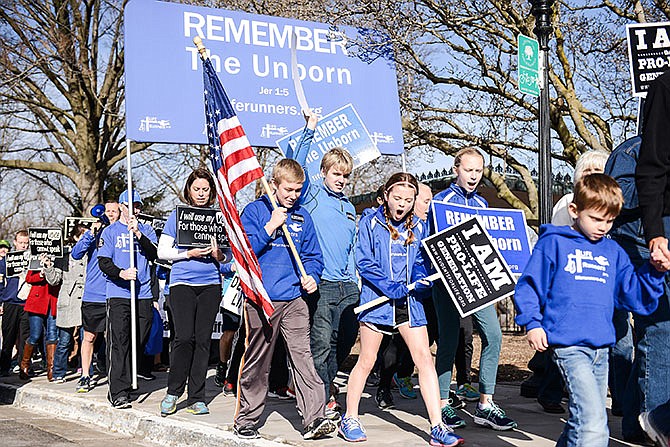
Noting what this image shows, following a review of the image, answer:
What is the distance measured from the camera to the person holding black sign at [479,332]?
6426 millimetres

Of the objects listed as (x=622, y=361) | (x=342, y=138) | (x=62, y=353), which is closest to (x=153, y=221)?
(x=62, y=353)

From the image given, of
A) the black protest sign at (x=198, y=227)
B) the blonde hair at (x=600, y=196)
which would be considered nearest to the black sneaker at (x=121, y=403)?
the black protest sign at (x=198, y=227)

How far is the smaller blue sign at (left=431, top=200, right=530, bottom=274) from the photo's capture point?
6.75 meters

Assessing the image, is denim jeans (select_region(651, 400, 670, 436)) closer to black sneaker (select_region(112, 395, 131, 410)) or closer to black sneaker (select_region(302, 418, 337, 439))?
black sneaker (select_region(302, 418, 337, 439))

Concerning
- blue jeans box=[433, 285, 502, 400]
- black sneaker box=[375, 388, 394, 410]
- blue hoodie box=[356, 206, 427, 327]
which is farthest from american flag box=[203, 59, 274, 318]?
black sneaker box=[375, 388, 394, 410]

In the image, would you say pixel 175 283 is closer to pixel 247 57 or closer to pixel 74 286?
pixel 247 57

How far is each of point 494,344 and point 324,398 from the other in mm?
1376

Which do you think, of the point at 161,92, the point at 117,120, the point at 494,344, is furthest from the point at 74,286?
the point at 117,120

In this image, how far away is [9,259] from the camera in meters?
12.7

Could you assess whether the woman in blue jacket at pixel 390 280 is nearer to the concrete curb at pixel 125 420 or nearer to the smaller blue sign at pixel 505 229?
the smaller blue sign at pixel 505 229

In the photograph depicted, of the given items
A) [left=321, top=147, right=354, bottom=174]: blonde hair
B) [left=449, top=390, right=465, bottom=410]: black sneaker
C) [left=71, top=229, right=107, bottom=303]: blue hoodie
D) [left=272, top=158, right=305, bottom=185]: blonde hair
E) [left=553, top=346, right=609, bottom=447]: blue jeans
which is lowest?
[left=449, top=390, right=465, bottom=410]: black sneaker

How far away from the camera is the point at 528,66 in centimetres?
976

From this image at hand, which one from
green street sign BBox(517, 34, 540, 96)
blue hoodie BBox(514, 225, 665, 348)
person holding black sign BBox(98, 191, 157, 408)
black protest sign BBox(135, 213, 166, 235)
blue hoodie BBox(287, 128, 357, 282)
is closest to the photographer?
blue hoodie BBox(514, 225, 665, 348)

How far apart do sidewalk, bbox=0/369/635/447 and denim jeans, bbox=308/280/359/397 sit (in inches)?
21.1
